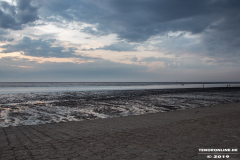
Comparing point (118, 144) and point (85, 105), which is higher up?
point (118, 144)

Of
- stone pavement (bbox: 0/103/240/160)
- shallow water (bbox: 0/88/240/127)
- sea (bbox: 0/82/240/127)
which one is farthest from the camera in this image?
sea (bbox: 0/82/240/127)

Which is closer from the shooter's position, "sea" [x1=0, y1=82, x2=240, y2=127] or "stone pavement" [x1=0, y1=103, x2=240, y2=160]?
"stone pavement" [x1=0, y1=103, x2=240, y2=160]

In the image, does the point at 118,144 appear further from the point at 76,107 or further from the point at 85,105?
the point at 85,105

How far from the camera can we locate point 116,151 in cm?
482

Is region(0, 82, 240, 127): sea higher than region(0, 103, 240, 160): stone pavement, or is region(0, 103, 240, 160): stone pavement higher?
region(0, 103, 240, 160): stone pavement

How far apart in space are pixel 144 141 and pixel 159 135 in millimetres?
1019

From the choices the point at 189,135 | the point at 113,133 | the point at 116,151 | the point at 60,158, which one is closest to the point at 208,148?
the point at 189,135

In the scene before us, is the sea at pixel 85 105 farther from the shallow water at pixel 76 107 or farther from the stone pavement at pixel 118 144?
the stone pavement at pixel 118 144

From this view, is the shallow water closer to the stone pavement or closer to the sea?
the sea

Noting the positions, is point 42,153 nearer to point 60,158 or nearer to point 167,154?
point 60,158

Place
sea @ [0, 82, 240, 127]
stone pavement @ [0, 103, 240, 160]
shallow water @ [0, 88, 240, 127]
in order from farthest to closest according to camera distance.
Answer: sea @ [0, 82, 240, 127]
shallow water @ [0, 88, 240, 127]
stone pavement @ [0, 103, 240, 160]

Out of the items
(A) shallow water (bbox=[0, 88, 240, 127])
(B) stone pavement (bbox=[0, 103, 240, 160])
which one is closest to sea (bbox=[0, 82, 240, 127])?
(A) shallow water (bbox=[0, 88, 240, 127])

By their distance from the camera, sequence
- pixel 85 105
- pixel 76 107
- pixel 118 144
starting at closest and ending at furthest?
pixel 118 144
pixel 76 107
pixel 85 105

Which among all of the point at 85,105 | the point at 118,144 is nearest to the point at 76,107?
the point at 85,105
